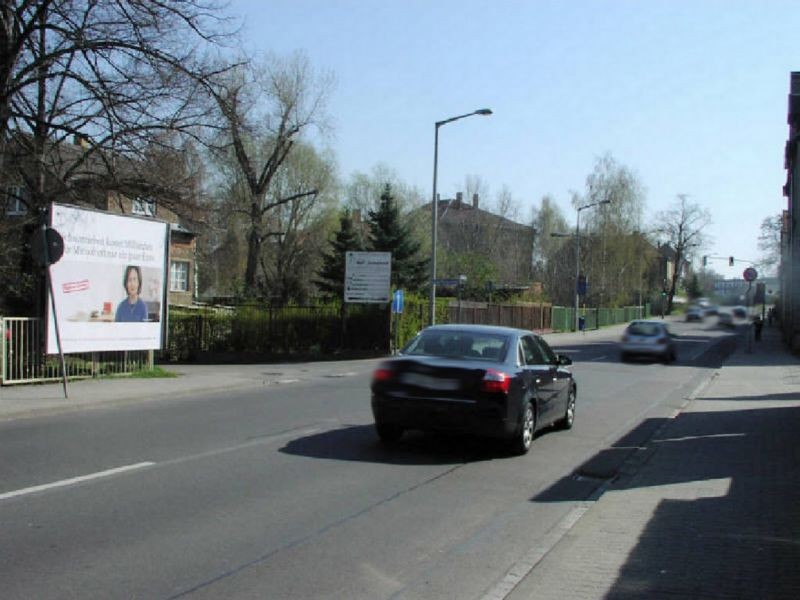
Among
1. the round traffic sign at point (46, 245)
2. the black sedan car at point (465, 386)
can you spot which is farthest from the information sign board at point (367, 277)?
the black sedan car at point (465, 386)

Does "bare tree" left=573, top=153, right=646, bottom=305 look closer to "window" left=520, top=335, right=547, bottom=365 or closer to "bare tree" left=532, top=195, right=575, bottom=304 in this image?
"bare tree" left=532, top=195, right=575, bottom=304

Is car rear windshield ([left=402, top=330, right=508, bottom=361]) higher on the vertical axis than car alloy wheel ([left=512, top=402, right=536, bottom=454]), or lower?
higher

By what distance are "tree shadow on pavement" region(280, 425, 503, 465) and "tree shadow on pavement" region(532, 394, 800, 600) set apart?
1393mm

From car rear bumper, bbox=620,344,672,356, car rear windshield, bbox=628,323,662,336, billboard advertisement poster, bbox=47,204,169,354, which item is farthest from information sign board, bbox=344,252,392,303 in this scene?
billboard advertisement poster, bbox=47,204,169,354

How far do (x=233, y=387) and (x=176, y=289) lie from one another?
31206 mm

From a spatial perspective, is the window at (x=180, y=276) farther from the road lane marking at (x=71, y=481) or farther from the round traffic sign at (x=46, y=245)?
the road lane marking at (x=71, y=481)

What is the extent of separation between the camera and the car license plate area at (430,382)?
9.10 metres

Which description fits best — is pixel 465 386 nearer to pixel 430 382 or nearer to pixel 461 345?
pixel 430 382

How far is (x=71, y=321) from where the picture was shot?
54.9 feet

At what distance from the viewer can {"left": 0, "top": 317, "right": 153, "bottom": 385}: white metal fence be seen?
1553cm

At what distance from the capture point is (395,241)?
47469 mm

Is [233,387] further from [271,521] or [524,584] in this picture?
[524,584]

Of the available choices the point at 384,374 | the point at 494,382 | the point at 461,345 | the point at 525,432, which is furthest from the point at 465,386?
the point at 525,432

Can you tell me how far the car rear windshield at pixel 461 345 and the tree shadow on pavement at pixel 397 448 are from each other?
1170mm
